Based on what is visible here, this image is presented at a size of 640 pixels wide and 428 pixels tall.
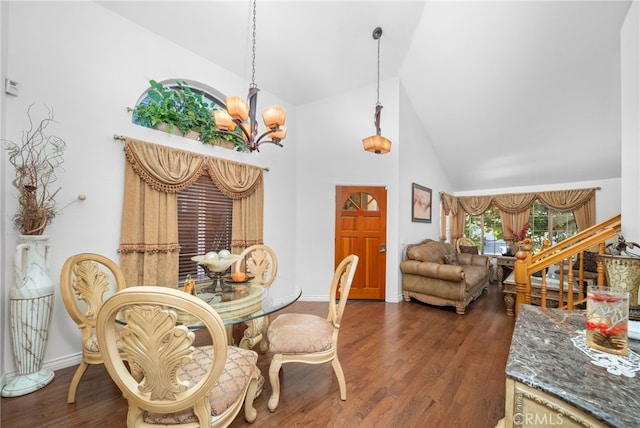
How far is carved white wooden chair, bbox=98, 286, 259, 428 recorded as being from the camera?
3.19ft

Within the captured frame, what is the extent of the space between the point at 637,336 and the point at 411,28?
3.78 metres

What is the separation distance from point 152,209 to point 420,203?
451 cm

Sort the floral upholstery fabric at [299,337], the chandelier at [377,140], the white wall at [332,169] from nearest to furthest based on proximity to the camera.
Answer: the floral upholstery fabric at [299,337] → the chandelier at [377,140] → the white wall at [332,169]

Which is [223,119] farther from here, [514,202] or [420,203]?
[514,202]

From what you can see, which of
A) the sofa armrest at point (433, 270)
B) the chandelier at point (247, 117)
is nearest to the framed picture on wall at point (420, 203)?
the sofa armrest at point (433, 270)

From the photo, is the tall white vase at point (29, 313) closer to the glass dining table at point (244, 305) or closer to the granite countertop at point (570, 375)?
the glass dining table at point (244, 305)

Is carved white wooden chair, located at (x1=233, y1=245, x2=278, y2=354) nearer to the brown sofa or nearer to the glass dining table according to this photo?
the glass dining table

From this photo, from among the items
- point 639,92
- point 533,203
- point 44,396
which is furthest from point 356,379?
point 533,203

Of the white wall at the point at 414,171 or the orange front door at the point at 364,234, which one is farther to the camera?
the white wall at the point at 414,171

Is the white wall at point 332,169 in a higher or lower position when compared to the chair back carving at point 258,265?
higher

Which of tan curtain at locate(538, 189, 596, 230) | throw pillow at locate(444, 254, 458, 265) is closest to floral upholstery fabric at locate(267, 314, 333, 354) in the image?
throw pillow at locate(444, 254, 458, 265)

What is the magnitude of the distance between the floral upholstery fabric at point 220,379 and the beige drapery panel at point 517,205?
6.01 metres

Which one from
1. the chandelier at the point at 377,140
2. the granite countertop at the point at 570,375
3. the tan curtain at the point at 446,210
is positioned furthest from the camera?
the tan curtain at the point at 446,210

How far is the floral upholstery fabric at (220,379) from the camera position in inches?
44.9
